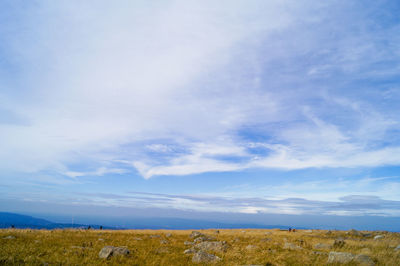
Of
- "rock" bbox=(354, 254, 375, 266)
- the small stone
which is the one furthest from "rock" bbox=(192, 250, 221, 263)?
"rock" bbox=(354, 254, 375, 266)

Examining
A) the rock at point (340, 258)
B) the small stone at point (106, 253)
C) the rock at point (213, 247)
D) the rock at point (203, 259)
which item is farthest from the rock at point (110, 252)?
the rock at point (340, 258)

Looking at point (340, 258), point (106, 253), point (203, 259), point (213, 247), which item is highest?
point (340, 258)

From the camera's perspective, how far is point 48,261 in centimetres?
1130

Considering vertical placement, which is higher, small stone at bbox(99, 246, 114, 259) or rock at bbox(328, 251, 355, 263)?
rock at bbox(328, 251, 355, 263)

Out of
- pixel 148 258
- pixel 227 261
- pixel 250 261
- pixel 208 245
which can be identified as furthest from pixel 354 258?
pixel 148 258

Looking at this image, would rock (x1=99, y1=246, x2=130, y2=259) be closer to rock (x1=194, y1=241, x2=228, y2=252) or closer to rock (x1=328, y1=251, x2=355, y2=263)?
rock (x1=194, y1=241, x2=228, y2=252)

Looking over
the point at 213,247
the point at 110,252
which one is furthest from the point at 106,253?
the point at 213,247

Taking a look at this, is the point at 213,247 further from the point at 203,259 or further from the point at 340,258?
the point at 340,258

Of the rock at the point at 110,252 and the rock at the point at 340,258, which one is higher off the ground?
the rock at the point at 340,258

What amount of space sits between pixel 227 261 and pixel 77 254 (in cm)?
883

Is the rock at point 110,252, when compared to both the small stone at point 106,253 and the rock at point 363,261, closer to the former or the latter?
the small stone at point 106,253

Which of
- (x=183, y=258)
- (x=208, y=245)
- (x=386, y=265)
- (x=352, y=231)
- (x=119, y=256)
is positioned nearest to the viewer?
(x=386, y=265)

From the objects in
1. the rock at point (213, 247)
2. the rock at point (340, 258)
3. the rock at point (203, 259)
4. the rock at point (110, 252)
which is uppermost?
the rock at point (340, 258)

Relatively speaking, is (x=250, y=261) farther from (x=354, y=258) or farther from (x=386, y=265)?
(x=386, y=265)
